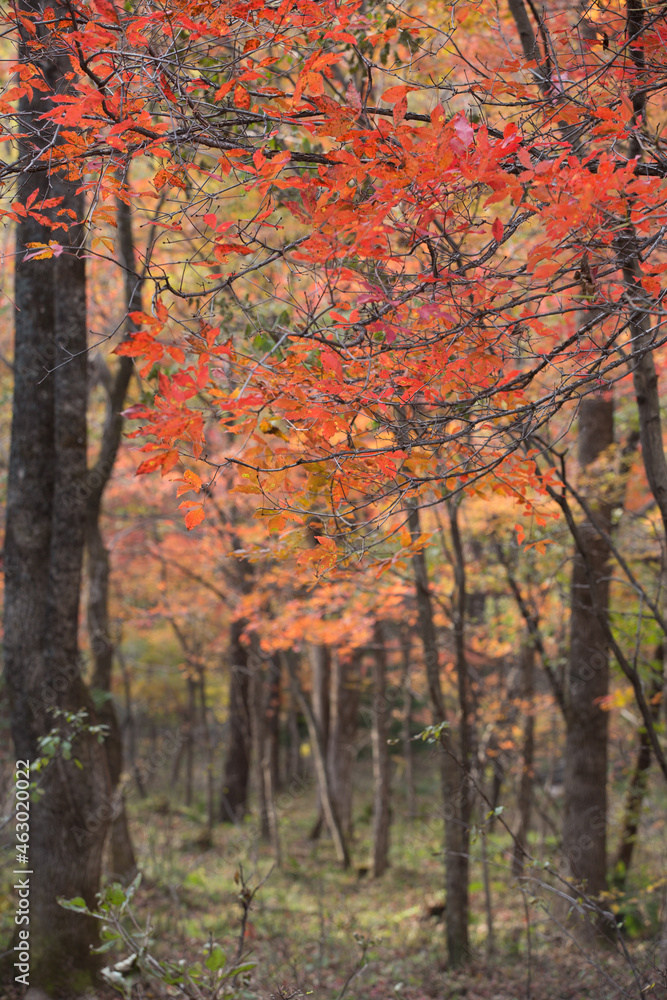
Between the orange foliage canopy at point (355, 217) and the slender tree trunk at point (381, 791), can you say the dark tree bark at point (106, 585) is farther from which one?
the slender tree trunk at point (381, 791)

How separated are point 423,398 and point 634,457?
16.0 feet

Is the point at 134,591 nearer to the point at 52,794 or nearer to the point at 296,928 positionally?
the point at 296,928

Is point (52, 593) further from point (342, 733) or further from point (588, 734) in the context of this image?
point (342, 733)

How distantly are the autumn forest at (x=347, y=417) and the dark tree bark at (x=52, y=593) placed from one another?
0.08 ft

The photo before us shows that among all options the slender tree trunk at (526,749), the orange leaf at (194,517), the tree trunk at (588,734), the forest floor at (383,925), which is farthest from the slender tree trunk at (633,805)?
the orange leaf at (194,517)

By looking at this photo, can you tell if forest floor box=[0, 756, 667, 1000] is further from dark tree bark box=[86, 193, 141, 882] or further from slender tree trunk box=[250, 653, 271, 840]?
dark tree bark box=[86, 193, 141, 882]

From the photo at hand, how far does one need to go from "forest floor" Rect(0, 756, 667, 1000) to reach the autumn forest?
8cm

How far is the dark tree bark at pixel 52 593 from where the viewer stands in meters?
5.12

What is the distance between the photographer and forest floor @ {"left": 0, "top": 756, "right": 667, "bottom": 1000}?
16.3 ft

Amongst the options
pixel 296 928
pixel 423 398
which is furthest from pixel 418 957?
pixel 423 398

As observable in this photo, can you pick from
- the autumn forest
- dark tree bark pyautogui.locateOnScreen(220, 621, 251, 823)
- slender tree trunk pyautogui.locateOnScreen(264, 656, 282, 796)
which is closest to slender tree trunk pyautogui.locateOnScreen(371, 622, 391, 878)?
the autumn forest

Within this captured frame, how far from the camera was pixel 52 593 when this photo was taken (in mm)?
5473

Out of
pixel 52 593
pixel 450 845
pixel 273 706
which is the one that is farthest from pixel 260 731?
pixel 52 593

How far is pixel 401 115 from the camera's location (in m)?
2.37
